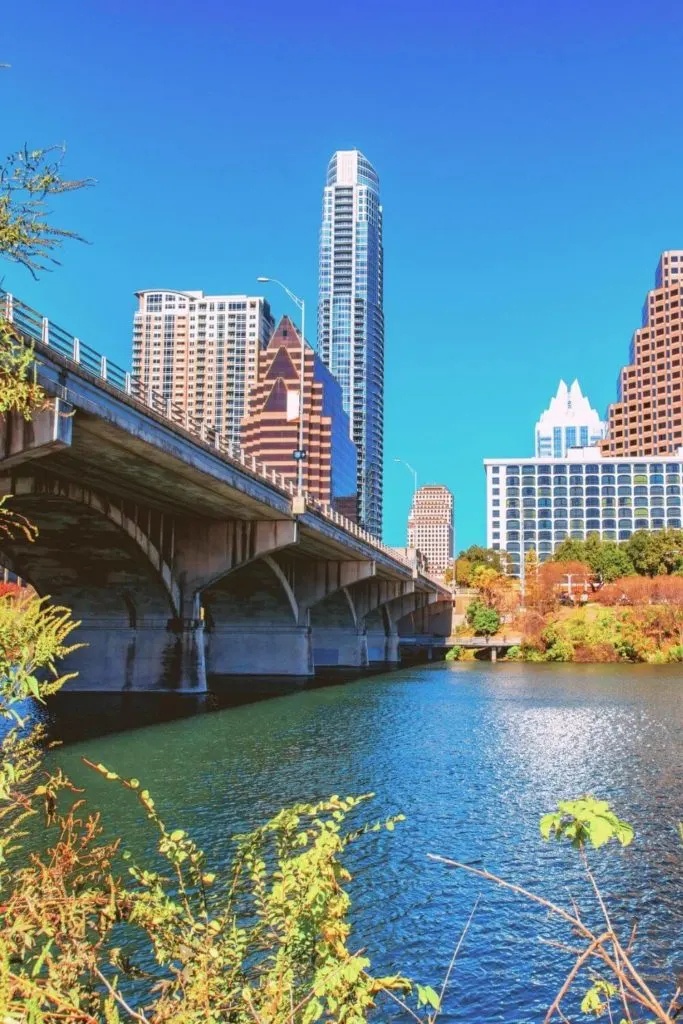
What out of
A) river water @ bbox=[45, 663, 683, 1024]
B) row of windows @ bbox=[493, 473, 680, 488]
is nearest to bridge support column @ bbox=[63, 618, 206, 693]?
river water @ bbox=[45, 663, 683, 1024]

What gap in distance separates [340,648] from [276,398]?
98435mm

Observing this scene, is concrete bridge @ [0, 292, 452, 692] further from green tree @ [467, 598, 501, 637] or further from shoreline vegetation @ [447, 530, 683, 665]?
green tree @ [467, 598, 501, 637]

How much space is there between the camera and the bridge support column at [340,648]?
91625 mm

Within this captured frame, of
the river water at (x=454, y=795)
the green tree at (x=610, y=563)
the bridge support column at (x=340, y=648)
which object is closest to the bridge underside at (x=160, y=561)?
the river water at (x=454, y=795)

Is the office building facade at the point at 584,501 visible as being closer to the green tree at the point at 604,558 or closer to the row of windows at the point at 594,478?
the row of windows at the point at 594,478

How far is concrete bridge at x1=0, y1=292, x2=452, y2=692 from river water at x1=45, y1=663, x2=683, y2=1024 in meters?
5.44

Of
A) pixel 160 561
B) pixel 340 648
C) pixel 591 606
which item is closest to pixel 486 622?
pixel 591 606

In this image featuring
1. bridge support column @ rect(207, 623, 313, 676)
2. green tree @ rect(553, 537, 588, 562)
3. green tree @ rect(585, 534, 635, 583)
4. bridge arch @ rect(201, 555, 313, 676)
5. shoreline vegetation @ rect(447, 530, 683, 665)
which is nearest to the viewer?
bridge arch @ rect(201, 555, 313, 676)

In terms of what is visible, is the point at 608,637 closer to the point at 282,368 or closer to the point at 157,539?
the point at 157,539

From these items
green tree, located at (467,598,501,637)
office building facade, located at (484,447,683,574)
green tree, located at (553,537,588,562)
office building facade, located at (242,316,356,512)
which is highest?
office building facade, located at (242,316,356,512)

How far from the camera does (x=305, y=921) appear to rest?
6.39 meters

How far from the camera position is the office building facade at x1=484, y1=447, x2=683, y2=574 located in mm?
191125

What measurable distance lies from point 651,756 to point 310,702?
24.9m

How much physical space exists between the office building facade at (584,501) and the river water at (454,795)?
14646 centimetres
